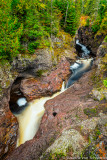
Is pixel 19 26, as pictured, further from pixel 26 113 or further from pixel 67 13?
pixel 67 13

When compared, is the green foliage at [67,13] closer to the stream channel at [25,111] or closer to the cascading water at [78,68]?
the cascading water at [78,68]

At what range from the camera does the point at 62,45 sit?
21875 millimetres

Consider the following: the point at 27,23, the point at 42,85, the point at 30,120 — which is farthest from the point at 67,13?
the point at 30,120

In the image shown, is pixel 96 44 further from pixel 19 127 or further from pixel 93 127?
pixel 19 127

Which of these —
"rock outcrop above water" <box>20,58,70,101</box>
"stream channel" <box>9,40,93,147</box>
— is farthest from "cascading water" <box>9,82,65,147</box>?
"rock outcrop above water" <box>20,58,70,101</box>

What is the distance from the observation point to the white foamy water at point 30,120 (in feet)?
34.9

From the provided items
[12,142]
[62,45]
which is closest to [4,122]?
[12,142]

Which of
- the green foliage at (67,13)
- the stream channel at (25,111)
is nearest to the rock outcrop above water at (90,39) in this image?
the green foliage at (67,13)

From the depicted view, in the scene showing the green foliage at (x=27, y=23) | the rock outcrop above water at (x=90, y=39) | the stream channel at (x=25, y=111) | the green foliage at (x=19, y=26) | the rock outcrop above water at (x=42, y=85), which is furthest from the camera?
the rock outcrop above water at (x=90, y=39)

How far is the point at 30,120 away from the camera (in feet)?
39.9

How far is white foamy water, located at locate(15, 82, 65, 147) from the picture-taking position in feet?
34.9

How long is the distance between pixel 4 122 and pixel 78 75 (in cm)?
1537

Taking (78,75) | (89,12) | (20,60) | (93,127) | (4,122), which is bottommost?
(4,122)

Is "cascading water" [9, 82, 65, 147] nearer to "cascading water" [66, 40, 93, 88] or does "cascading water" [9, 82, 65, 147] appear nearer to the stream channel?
the stream channel
